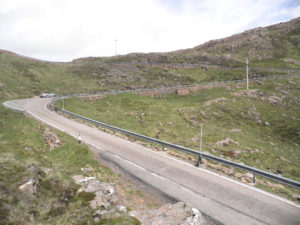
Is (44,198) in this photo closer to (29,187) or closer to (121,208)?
(29,187)

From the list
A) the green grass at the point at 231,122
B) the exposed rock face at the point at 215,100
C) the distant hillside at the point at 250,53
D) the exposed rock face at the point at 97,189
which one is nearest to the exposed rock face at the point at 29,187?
the exposed rock face at the point at 97,189

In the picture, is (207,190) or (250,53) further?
(250,53)

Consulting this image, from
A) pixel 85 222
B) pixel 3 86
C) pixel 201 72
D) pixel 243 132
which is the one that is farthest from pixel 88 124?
pixel 201 72

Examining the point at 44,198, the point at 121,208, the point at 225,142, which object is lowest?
the point at 225,142

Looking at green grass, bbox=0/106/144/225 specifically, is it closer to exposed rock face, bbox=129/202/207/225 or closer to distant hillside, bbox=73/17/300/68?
exposed rock face, bbox=129/202/207/225

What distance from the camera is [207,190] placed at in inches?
420

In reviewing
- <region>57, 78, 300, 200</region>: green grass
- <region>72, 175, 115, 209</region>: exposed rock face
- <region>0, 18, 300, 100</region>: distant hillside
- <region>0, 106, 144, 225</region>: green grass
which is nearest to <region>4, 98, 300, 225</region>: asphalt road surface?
<region>72, 175, 115, 209</region>: exposed rock face

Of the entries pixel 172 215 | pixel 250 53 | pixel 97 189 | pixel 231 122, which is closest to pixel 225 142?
pixel 231 122

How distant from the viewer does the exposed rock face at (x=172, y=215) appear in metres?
7.77

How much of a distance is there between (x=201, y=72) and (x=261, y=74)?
2310 centimetres

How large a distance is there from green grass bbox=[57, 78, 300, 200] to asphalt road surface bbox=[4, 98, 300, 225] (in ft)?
27.2

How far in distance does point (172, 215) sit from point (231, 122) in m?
29.8

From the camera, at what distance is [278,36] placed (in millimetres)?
125625

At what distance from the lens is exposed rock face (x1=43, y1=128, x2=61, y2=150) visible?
63.4 feet
